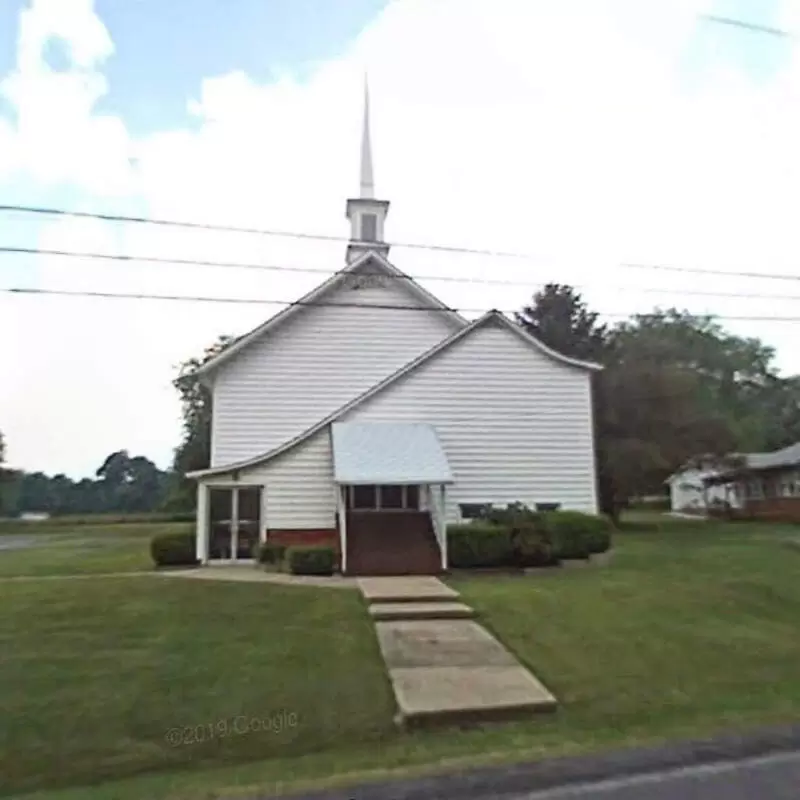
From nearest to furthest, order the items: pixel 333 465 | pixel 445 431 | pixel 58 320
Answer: pixel 58 320 < pixel 333 465 < pixel 445 431

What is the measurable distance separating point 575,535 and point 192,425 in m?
29.2

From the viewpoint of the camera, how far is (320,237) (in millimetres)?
11680

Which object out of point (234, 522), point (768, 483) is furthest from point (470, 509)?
point (768, 483)

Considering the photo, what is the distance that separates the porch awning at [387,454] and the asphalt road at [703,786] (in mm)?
10800

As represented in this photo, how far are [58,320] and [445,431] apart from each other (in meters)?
8.87

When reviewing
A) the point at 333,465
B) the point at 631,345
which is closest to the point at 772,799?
the point at 333,465

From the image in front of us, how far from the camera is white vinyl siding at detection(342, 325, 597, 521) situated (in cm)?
1820

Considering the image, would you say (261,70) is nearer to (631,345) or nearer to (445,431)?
(445,431)

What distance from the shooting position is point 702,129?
36.9ft

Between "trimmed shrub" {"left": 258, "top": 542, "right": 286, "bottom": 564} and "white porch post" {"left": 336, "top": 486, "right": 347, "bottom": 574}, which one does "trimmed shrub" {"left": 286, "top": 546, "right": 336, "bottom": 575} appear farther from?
"trimmed shrub" {"left": 258, "top": 542, "right": 286, "bottom": 564}

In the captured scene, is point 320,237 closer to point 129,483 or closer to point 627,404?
point 627,404

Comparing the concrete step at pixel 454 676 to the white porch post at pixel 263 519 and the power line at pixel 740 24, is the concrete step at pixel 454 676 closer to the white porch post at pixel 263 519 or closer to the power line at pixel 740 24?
the power line at pixel 740 24

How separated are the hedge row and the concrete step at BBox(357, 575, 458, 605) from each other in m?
1.33

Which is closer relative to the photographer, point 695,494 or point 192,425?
point 192,425
